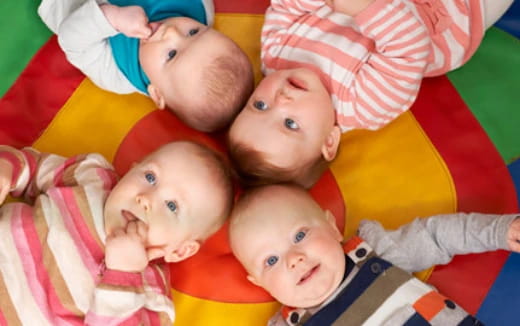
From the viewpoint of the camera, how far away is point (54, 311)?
1.06m

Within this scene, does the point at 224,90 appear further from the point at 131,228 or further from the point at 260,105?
the point at 131,228

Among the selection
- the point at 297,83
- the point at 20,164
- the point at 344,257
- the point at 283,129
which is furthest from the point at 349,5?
the point at 20,164

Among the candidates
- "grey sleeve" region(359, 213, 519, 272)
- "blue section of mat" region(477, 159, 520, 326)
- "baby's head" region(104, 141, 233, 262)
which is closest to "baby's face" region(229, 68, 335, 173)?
"baby's head" region(104, 141, 233, 262)

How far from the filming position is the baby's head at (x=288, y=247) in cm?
108

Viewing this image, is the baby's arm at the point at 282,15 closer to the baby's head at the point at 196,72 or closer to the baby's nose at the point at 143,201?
the baby's head at the point at 196,72

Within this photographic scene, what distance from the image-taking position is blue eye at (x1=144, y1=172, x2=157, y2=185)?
1101 mm

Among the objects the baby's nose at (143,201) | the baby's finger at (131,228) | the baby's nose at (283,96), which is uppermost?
the baby's nose at (283,96)

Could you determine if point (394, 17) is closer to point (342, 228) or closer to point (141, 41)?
point (342, 228)

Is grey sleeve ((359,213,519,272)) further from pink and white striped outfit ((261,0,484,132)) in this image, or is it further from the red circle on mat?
pink and white striped outfit ((261,0,484,132))

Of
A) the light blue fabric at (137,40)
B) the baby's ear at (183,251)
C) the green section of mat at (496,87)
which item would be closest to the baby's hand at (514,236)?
the green section of mat at (496,87)

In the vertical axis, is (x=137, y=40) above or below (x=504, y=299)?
above

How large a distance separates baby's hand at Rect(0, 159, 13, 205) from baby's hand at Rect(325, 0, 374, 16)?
0.74 metres

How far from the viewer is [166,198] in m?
1.08

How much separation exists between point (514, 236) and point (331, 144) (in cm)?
39
